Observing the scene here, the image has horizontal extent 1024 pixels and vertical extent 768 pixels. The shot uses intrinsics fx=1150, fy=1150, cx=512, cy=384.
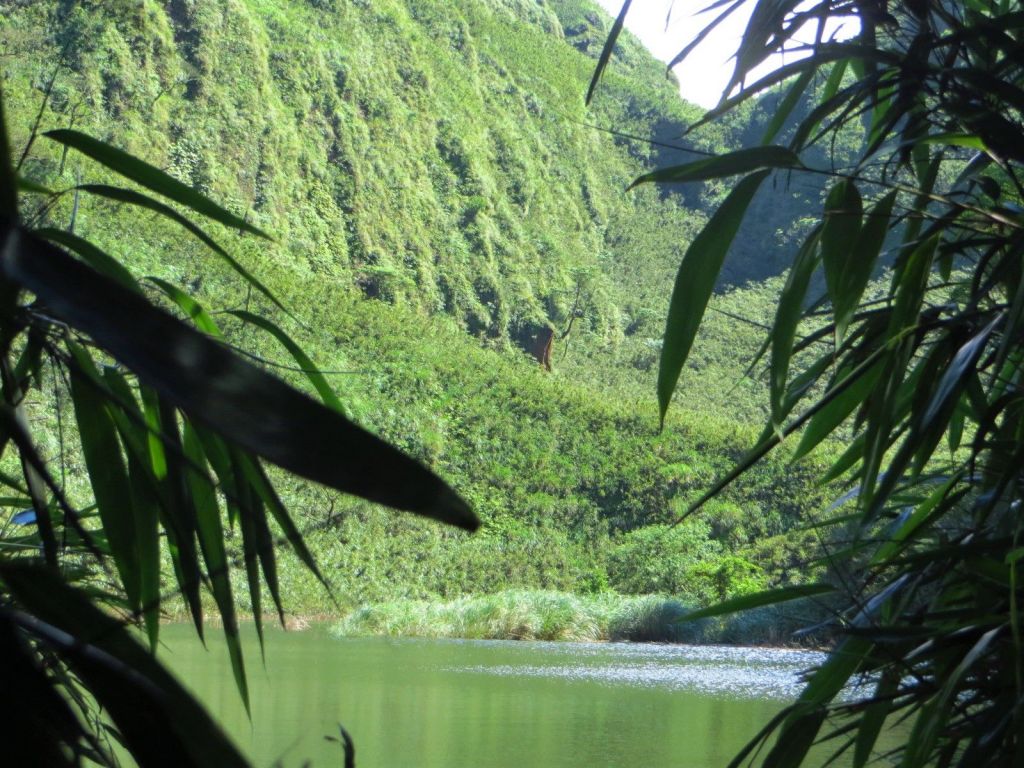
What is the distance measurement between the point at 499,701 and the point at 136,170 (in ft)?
17.0

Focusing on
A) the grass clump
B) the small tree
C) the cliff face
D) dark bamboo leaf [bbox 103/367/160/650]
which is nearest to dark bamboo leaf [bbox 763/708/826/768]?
the small tree

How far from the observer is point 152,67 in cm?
2000

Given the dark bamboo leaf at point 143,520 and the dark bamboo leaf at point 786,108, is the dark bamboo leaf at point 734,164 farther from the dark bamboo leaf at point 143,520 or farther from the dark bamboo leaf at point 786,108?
the dark bamboo leaf at point 143,520

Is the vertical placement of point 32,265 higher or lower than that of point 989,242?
lower

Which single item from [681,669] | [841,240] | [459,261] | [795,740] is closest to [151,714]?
[841,240]

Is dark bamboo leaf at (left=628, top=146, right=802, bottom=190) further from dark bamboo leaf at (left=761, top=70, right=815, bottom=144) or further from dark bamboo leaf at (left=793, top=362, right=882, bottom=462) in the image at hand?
dark bamboo leaf at (left=793, top=362, right=882, bottom=462)

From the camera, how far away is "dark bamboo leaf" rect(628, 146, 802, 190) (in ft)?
2.94

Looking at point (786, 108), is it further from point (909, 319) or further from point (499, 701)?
point (499, 701)

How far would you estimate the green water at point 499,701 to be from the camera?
4.14 metres

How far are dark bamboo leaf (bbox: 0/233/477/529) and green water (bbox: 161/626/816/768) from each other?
8.37 ft

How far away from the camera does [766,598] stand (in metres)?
1.13

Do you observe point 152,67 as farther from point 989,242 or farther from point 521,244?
point 989,242

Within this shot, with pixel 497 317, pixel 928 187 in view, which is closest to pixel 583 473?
pixel 497 317

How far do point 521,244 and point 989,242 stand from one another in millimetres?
25736
